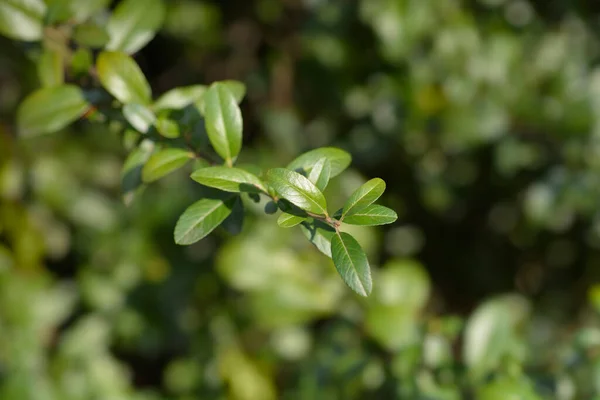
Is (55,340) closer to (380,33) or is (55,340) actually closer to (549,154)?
(380,33)

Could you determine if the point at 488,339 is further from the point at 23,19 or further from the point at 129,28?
the point at 23,19

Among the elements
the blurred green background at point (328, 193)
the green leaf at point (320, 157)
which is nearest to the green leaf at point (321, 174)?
the green leaf at point (320, 157)

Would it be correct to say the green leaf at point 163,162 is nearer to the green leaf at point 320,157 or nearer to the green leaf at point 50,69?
the green leaf at point 320,157

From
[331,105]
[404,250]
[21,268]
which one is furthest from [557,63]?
[21,268]

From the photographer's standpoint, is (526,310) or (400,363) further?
(526,310)

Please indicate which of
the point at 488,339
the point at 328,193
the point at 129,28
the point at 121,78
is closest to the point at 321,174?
the point at 121,78

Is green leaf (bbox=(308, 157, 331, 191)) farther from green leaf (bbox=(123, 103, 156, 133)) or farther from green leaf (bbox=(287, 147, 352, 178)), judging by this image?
green leaf (bbox=(123, 103, 156, 133))

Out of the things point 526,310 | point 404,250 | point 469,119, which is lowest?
point 526,310

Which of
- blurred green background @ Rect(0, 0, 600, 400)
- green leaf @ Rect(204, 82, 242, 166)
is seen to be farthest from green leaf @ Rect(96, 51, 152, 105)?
blurred green background @ Rect(0, 0, 600, 400)
